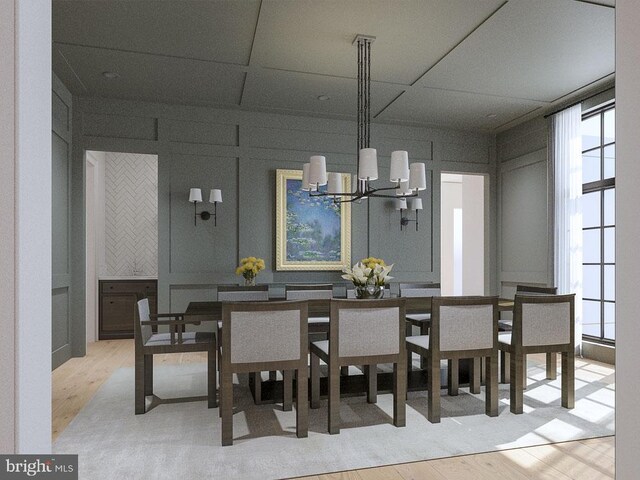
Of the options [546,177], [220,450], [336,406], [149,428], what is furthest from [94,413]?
[546,177]

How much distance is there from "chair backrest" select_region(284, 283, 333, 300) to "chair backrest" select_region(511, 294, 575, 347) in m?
1.60

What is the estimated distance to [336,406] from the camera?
2.56m

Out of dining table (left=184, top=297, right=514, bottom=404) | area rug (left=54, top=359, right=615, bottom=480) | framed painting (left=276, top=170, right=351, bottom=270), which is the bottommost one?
area rug (left=54, top=359, right=615, bottom=480)

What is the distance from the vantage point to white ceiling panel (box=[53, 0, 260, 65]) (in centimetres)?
292

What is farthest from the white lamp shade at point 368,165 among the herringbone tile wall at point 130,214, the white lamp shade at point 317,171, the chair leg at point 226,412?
the herringbone tile wall at point 130,214

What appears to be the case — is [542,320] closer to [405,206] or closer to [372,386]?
[372,386]

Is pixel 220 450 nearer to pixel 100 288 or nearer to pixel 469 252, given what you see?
pixel 100 288

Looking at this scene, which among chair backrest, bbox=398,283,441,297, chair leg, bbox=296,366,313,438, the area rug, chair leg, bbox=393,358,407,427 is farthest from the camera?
chair backrest, bbox=398,283,441,297

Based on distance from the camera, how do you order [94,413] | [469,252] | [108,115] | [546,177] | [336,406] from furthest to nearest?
1. [469,252]
2. [546,177]
3. [108,115]
4. [94,413]
5. [336,406]

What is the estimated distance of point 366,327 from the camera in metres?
2.62

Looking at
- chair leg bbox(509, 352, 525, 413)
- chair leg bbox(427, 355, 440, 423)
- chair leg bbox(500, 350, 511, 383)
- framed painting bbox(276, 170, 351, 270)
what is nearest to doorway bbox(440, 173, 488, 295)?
framed painting bbox(276, 170, 351, 270)

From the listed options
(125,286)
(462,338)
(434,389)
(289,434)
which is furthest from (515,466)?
(125,286)

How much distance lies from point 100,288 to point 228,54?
3.76 metres

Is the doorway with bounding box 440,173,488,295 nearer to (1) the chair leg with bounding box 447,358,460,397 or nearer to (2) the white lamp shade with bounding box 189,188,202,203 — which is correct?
(1) the chair leg with bounding box 447,358,460,397
